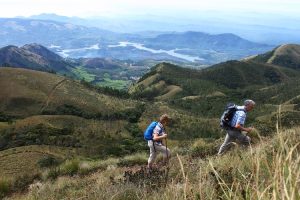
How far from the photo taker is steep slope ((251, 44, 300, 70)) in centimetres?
17300

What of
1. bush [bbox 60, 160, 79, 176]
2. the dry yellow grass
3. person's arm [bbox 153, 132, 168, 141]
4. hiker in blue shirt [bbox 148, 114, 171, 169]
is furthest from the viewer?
the dry yellow grass

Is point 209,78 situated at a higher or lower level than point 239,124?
lower

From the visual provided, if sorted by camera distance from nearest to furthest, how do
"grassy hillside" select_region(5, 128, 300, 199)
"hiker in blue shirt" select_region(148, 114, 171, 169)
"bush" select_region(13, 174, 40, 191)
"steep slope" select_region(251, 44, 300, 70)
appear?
1. "grassy hillside" select_region(5, 128, 300, 199)
2. "hiker in blue shirt" select_region(148, 114, 171, 169)
3. "bush" select_region(13, 174, 40, 191)
4. "steep slope" select_region(251, 44, 300, 70)

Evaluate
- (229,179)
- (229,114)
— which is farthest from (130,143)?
(229,179)

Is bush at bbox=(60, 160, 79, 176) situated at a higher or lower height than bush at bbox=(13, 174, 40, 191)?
higher

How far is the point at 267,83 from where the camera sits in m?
140

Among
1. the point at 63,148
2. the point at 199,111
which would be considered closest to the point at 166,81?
the point at 199,111

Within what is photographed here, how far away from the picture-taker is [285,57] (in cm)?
17775

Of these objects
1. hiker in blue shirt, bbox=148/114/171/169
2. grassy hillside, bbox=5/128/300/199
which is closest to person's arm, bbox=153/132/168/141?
hiker in blue shirt, bbox=148/114/171/169

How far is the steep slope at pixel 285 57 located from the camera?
568 ft

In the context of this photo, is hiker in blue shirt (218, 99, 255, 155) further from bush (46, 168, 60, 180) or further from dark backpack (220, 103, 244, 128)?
bush (46, 168, 60, 180)

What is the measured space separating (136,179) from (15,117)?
56.0 m

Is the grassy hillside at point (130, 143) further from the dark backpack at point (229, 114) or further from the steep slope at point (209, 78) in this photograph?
the dark backpack at point (229, 114)

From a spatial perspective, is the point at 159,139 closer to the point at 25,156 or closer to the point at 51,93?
the point at 25,156
